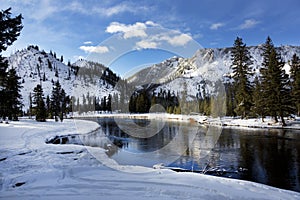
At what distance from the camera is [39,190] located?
8523 mm

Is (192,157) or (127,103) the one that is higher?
(127,103)

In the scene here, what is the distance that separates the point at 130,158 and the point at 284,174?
977cm

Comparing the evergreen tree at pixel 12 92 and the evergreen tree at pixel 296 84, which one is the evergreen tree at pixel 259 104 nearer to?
the evergreen tree at pixel 296 84

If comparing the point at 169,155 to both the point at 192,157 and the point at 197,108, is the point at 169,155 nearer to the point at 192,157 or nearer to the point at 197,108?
the point at 192,157

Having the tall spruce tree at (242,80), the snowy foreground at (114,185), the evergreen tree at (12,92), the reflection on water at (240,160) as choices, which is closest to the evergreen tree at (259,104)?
the tall spruce tree at (242,80)

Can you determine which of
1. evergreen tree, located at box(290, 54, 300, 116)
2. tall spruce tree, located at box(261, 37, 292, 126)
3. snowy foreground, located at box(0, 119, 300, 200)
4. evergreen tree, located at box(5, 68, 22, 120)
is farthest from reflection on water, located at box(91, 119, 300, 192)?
evergreen tree, located at box(290, 54, 300, 116)

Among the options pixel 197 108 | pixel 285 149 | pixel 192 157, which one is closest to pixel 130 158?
pixel 192 157

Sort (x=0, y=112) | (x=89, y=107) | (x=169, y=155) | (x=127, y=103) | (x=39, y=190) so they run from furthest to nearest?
(x=89, y=107)
(x=127, y=103)
(x=0, y=112)
(x=169, y=155)
(x=39, y=190)

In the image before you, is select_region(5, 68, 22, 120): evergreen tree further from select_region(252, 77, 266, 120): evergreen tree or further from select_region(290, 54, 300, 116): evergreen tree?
select_region(290, 54, 300, 116): evergreen tree

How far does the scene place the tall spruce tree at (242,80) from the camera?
154 ft

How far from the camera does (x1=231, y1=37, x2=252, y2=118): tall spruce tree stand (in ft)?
154

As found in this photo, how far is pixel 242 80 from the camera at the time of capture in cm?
4784

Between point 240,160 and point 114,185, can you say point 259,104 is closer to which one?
point 240,160

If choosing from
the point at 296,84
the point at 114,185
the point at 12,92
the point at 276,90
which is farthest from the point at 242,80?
the point at 114,185
